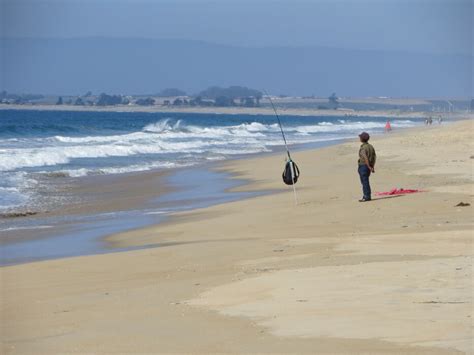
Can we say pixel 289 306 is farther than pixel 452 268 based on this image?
No

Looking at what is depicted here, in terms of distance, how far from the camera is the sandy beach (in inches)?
240

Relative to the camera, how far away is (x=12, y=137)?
166 feet

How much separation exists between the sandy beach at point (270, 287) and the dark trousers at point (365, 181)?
0.22m

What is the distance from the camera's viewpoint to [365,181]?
1468 centimetres

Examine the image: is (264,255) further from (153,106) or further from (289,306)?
(153,106)

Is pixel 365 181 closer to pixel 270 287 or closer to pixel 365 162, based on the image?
pixel 365 162

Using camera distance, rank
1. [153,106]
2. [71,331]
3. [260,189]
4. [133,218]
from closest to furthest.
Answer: [71,331], [133,218], [260,189], [153,106]

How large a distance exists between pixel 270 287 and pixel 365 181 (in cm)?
719

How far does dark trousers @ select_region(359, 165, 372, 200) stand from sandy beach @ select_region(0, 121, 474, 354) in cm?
22

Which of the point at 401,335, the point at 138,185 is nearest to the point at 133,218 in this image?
the point at 138,185

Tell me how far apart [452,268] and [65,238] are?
6698mm

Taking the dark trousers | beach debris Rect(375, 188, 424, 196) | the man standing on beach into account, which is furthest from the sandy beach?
beach debris Rect(375, 188, 424, 196)

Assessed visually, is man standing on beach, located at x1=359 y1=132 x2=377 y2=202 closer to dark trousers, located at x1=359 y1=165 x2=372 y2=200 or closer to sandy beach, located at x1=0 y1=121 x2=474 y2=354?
dark trousers, located at x1=359 y1=165 x2=372 y2=200

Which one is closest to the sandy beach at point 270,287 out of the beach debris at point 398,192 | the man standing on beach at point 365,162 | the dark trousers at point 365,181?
the dark trousers at point 365,181
